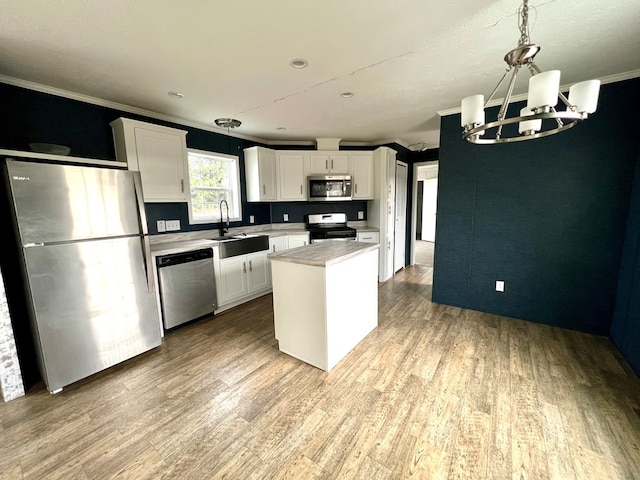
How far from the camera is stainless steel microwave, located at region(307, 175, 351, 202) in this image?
4418 millimetres

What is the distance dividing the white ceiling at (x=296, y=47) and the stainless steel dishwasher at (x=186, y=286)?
1.71m

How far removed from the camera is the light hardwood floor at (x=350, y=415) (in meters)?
1.40

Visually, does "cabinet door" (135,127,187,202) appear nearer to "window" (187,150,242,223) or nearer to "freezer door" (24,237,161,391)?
"window" (187,150,242,223)

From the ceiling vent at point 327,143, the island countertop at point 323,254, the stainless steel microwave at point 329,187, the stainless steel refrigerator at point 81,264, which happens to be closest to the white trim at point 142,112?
the ceiling vent at point 327,143

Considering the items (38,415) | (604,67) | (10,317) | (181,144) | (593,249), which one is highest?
(604,67)

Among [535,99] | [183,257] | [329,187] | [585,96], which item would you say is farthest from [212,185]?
[585,96]

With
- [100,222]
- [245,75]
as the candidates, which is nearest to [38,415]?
[100,222]

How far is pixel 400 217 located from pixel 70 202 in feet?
15.5

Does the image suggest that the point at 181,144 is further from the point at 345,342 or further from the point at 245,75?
the point at 345,342

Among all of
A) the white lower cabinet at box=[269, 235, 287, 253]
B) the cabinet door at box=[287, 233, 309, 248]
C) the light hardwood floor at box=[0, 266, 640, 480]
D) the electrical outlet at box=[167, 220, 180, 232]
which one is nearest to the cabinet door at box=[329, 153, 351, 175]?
the cabinet door at box=[287, 233, 309, 248]

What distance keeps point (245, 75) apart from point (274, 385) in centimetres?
259

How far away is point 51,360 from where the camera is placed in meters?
1.93

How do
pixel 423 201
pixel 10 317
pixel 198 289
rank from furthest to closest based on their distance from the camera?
1. pixel 423 201
2. pixel 198 289
3. pixel 10 317

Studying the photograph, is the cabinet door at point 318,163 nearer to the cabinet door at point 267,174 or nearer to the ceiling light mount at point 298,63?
the cabinet door at point 267,174
